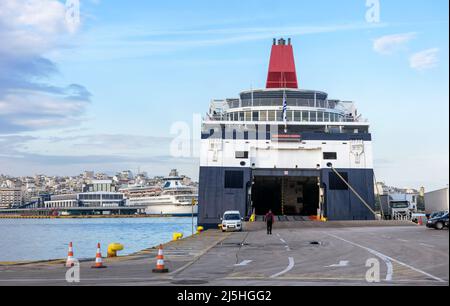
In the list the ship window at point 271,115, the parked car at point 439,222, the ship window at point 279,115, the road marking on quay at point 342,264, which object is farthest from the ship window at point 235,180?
the road marking on quay at point 342,264

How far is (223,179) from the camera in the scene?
47.7m

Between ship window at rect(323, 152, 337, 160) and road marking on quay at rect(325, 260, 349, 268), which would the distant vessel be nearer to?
ship window at rect(323, 152, 337, 160)

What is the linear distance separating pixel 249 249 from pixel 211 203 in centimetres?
2207

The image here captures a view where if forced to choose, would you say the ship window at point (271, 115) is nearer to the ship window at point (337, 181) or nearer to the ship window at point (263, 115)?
the ship window at point (263, 115)

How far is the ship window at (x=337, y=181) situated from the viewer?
1881 inches

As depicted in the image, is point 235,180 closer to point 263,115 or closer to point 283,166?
point 283,166

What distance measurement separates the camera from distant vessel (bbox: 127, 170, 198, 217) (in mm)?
178250

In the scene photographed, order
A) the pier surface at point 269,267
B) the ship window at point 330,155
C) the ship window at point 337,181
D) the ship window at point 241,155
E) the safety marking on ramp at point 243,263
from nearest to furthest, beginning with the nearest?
the pier surface at point 269,267, the safety marking on ramp at point 243,263, the ship window at point 337,181, the ship window at point 241,155, the ship window at point 330,155

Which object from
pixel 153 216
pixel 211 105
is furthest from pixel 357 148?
pixel 153 216

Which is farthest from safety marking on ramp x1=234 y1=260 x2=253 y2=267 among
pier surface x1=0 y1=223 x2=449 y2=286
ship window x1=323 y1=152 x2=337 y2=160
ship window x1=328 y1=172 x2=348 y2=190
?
ship window x1=323 y1=152 x2=337 y2=160

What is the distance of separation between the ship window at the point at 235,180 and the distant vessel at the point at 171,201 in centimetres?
12532

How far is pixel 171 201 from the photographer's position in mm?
180625
